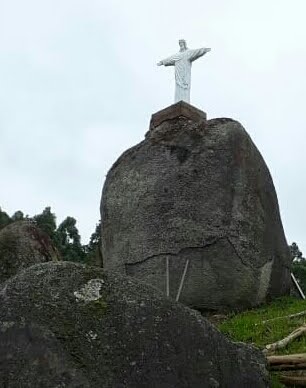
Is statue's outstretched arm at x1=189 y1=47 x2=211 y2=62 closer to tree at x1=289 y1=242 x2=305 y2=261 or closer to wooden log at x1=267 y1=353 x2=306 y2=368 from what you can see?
wooden log at x1=267 y1=353 x2=306 y2=368

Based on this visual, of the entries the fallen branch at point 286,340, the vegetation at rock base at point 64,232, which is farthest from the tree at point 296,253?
the fallen branch at point 286,340

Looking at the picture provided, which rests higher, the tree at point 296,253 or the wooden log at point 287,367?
the tree at point 296,253

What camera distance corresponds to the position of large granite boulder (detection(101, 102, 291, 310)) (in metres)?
9.09

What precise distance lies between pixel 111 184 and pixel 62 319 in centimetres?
601

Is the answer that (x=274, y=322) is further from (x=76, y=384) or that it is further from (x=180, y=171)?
(x=76, y=384)

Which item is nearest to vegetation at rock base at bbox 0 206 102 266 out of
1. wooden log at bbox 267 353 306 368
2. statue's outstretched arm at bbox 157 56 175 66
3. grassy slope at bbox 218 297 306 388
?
statue's outstretched arm at bbox 157 56 175 66

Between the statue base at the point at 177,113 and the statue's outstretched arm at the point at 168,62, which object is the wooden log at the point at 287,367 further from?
the statue's outstretched arm at the point at 168,62

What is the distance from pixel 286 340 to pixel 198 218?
3303 millimetres

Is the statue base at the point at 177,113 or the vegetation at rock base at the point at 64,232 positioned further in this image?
the vegetation at rock base at the point at 64,232

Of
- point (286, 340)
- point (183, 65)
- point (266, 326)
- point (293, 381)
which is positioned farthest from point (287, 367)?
point (183, 65)

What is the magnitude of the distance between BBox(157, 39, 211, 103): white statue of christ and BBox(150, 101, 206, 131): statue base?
2.86ft

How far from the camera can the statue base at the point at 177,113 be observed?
35.8ft

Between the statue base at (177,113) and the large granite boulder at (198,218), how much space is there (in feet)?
1.73

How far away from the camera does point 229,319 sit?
8.52 meters
